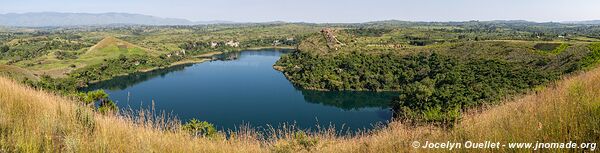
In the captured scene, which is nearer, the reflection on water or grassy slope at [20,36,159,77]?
→ the reflection on water

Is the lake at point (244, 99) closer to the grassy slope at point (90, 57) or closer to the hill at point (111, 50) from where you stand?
the grassy slope at point (90, 57)

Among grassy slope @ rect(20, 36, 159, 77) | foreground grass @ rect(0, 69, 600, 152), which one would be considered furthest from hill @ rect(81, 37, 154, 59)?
foreground grass @ rect(0, 69, 600, 152)

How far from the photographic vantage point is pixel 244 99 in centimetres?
7725

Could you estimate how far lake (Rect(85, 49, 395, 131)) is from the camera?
61969 millimetres

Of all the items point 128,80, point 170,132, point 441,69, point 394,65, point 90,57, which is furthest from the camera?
point 90,57

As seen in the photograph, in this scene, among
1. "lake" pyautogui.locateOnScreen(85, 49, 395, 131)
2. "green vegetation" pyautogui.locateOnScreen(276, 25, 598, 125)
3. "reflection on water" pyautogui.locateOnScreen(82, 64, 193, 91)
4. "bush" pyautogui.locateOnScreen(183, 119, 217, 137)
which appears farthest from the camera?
"reflection on water" pyautogui.locateOnScreen(82, 64, 193, 91)

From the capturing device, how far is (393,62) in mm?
90812

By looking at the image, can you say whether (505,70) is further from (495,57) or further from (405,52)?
(405,52)

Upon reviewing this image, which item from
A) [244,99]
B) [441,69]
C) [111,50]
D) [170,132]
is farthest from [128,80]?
[170,132]

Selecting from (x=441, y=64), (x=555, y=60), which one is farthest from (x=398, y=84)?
(x=555, y=60)

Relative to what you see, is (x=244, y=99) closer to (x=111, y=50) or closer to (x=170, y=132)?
(x=170, y=132)

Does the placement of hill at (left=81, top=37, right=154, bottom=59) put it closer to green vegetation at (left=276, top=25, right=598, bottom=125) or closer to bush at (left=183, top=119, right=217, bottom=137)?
green vegetation at (left=276, top=25, right=598, bottom=125)

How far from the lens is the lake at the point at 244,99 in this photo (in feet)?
203

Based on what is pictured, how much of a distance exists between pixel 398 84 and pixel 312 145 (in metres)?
77.1
